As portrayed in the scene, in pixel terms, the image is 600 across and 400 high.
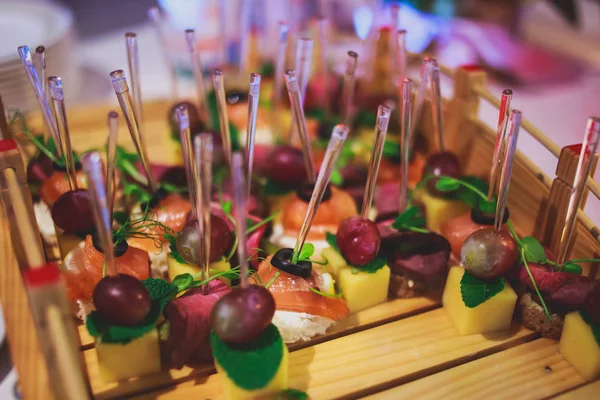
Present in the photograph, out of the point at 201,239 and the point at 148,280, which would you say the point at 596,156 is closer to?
the point at 201,239

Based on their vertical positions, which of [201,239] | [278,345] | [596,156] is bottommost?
[278,345]

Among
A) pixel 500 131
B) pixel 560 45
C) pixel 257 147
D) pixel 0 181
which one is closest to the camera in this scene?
pixel 0 181

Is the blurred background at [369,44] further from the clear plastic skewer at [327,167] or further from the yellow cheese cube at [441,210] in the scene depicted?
the clear plastic skewer at [327,167]

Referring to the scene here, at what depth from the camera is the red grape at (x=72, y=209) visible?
1.18 m

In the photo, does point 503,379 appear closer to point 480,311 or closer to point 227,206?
point 480,311

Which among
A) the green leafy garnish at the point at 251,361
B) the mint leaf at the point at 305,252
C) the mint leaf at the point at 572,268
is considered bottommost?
the green leafy garnish at the point at 251,361

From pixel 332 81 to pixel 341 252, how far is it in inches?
31.8

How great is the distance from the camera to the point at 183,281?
3.51 feet

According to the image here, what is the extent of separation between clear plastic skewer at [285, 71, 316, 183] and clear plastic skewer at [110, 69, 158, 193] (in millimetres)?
310

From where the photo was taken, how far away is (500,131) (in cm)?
113

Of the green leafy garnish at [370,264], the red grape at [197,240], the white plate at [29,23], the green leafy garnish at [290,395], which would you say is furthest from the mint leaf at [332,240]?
the white plate at [29,23]

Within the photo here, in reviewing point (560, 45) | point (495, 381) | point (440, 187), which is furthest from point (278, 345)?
point (560, 45)

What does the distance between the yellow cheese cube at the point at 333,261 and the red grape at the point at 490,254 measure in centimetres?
24

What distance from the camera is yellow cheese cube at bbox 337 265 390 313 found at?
1.14 meters
